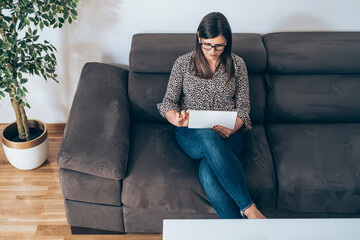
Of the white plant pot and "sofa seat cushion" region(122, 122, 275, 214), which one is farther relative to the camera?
the white plant pot

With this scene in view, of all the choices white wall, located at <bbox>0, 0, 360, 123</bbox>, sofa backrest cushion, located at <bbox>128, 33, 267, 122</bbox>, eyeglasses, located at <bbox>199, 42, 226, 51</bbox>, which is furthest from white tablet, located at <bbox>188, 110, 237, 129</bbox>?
white wall, located at <bbox>0, 0, 360, 123</bbox>

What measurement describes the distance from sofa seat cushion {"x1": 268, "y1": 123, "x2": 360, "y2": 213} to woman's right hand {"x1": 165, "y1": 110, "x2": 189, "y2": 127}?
49 centimetres

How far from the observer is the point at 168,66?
2.00 meters

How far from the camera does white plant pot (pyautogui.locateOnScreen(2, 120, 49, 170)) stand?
2082 millimetres

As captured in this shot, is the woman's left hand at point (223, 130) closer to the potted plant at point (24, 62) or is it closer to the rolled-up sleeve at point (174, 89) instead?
the rolled-up sleeve at point (174, 89)

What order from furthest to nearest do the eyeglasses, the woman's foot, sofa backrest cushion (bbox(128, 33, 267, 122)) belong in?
1. sofa backrest cushion (bbox(128, 33, 267, 122))
2. the eyeglasses
3. the woman's foot

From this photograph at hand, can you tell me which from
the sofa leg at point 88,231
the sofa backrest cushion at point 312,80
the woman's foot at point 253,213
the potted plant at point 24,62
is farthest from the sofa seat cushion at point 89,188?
the sofa backrest cushion at point 312,80

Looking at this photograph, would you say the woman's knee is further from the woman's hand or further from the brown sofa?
the woman's hand

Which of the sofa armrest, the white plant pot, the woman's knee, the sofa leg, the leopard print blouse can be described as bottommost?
the sofa leg

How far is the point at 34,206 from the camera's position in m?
2.02

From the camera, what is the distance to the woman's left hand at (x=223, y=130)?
1.75 m

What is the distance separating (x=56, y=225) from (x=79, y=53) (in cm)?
103

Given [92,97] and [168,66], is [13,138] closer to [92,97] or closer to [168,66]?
[92,97]

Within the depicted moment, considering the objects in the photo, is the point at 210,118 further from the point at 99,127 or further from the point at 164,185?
the point at 99,127
